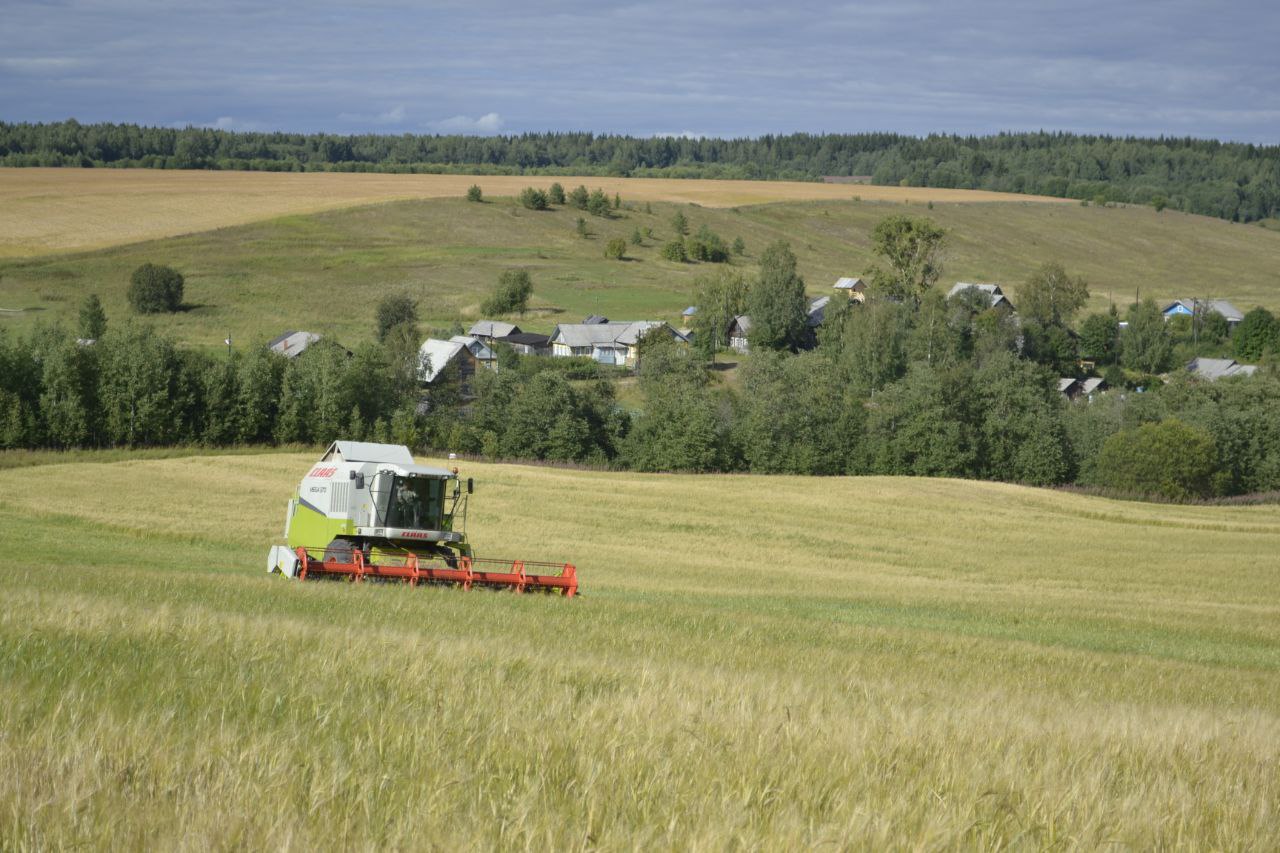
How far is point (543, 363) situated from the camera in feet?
274

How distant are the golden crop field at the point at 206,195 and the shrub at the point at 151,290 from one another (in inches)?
661

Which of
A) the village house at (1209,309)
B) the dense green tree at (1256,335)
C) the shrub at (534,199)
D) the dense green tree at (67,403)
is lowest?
the dense green tree at (67,403)

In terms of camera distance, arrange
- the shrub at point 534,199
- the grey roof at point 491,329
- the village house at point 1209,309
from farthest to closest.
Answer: the shrub at point 534,199, the village house at point 1209,309, the grey roof at point 491,329

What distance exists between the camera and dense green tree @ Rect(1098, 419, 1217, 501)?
64.7 m

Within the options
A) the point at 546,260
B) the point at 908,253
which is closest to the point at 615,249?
the point at 546,260

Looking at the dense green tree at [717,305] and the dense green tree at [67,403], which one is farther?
the dense green tree at [717,305]

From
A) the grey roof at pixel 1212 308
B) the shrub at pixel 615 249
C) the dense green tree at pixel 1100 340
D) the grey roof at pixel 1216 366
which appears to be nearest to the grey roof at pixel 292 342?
the shrub at pixel 615 249

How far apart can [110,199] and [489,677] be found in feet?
442

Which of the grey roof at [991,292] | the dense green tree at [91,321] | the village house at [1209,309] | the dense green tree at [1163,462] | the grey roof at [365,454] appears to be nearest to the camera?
the grey roof at [365,454]

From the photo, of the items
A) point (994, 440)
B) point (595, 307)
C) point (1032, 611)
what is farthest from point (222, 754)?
point (595, 307)

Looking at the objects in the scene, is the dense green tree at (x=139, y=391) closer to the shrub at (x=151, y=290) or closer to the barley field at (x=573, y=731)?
the shrub at (x=151, y=290)

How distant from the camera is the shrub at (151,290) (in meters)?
90.6

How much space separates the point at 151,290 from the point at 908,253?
66.9 meters

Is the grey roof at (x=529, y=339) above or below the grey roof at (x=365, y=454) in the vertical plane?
above
